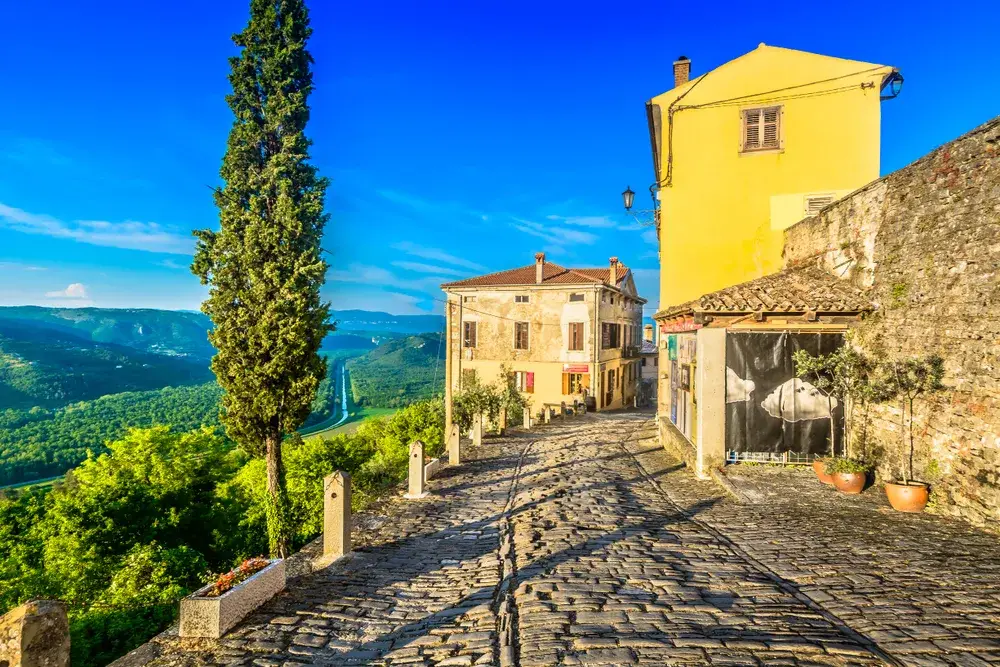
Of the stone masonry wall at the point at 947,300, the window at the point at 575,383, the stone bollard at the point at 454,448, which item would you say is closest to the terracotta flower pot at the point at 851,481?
the stone masonry wall at the point at 947,300

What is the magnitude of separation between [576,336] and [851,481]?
22.5 metres

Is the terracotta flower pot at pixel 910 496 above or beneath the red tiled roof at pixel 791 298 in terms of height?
beneath

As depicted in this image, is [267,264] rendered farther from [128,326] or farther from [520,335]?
[128,326]

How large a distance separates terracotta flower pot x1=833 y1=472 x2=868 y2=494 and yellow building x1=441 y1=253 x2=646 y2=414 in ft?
69.5

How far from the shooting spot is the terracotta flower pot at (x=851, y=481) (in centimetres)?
907

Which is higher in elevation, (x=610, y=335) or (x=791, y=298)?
(x=791, y=298)

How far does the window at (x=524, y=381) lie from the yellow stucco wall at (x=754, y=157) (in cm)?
1704

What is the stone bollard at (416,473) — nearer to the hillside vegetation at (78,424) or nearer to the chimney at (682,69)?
the chimney at (682,69)

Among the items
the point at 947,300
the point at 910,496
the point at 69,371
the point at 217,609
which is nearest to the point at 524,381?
the point at 910,496

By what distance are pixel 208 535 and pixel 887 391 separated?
25841 millimetres

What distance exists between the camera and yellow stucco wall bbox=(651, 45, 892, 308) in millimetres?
14086

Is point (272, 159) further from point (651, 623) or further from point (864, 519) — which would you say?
point (864, 519)

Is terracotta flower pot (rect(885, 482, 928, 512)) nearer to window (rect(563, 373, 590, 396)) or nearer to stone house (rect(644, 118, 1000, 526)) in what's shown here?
stone house (rect(644, 118, 1000, 526))

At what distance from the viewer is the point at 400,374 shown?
9875 centimetres
